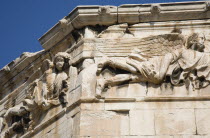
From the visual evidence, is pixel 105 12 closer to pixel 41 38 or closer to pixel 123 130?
pixel 41 38

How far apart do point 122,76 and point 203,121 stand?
1760 mm

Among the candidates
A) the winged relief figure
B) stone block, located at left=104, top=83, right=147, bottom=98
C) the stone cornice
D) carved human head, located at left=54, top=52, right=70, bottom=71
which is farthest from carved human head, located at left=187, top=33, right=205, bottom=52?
carved human head, located at left=54, top=52, right=70, bottom=71

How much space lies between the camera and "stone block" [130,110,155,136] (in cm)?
1265

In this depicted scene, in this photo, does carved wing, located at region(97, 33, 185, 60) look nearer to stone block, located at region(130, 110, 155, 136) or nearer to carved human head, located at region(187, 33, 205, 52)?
carved human head, located at region(187, 33, 205, 52)

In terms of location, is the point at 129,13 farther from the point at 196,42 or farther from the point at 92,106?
the point at 92,106

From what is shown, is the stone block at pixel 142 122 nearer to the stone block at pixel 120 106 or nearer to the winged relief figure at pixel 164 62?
the stone block at pixel 120 106

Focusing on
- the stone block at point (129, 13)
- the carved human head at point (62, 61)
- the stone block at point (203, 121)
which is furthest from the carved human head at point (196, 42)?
the carved human head at point (62, 61)

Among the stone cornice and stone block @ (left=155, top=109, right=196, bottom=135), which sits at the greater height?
the stone cornice

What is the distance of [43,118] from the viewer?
14.0m

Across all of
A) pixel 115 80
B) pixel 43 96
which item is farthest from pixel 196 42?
pixel 43 96

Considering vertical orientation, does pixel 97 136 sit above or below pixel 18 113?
below

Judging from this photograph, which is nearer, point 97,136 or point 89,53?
point 97,136

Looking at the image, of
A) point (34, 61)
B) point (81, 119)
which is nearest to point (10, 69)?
point (34, 61)

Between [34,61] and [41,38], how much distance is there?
1.89 feet
